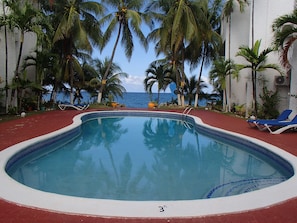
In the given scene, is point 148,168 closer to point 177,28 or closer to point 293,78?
point 293,78

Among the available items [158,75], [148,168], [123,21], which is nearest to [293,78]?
[148,168]

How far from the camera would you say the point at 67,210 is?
11.1 feet

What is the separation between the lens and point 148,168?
6.38 m

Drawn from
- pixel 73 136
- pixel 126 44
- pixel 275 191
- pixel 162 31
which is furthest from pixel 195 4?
pixel 275 191

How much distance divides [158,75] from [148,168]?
15.2 m

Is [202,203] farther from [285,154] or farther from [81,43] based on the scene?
[81,43]

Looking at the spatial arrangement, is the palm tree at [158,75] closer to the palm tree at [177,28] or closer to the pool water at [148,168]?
the palm tree at [177,28]

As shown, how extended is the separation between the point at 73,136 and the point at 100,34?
36.3ft

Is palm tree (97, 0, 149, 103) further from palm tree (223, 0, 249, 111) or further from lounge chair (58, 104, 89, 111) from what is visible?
palm tree (223, 0, 249, 111)

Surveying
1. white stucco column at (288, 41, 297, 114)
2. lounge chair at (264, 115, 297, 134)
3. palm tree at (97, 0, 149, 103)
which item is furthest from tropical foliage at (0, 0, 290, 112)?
Answer: lounge chair at (264, 115, 297, 134)

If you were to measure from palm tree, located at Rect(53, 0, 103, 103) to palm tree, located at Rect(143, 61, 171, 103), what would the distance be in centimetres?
449

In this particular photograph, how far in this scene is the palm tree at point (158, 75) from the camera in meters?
21.0

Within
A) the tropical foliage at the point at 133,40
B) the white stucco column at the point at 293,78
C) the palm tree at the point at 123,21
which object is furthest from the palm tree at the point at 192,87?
the white stucco column at the point at 293,78

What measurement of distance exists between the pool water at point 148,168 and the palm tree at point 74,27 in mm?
8729
